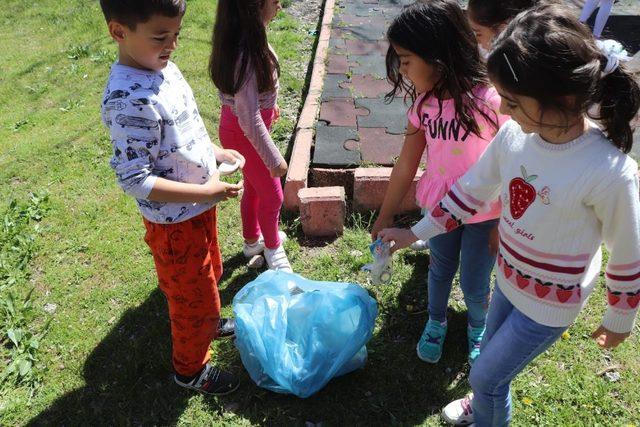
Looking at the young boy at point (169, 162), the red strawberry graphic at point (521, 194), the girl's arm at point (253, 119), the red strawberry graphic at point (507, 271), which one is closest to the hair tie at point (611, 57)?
the red strawberry graphic at point (521, 194)

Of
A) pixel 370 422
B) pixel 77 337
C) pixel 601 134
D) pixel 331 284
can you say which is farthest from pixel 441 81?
pixel 77 337

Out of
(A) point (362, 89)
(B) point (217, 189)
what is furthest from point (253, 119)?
(A) point (362, 89)

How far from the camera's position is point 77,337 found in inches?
99.0

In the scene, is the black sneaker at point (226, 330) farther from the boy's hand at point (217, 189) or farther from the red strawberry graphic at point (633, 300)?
the red strawberry graphic at point (633, 300)

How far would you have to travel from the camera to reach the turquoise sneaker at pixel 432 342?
227 cm

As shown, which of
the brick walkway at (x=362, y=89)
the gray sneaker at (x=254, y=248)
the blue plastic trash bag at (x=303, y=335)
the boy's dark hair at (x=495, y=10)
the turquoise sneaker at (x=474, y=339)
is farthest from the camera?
the brick walkway at (x=362, y=89)

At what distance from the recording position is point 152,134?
159cm

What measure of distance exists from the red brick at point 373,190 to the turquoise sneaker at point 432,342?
948 millimetres

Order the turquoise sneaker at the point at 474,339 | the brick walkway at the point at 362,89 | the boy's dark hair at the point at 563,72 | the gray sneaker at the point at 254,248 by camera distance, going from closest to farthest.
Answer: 1. the boy's dark hair at the point at 563,72
2. the turquoise sneaker at the point at 474,339
3. the gray sneaker at the point at 254,248
4. the brick walkway at the point at 362,89

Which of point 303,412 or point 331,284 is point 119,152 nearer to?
point 331,284

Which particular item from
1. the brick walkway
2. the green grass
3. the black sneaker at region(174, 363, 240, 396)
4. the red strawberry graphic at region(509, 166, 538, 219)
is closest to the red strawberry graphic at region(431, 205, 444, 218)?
the red strawberry graphic at region(509, 166, 538, 219)

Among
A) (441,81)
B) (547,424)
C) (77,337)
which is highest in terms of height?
(441,81)

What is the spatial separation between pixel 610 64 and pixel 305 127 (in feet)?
8.61

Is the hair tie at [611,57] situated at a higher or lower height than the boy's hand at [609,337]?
higher
